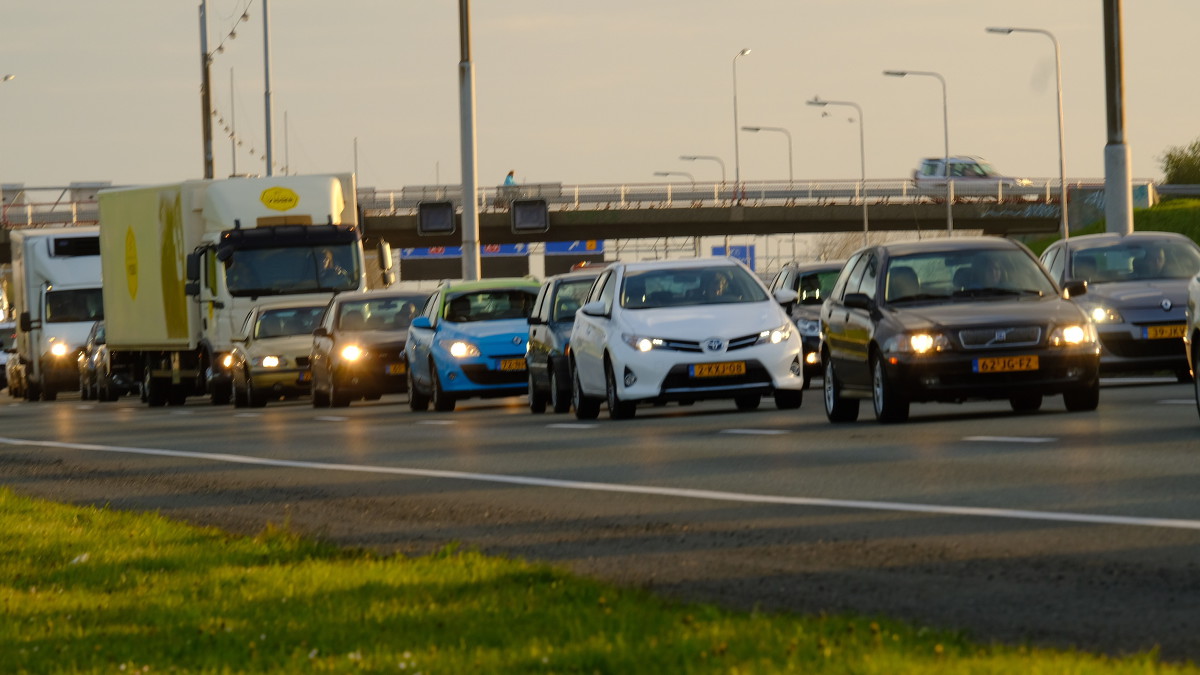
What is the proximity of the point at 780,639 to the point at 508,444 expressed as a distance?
12790 millimetres

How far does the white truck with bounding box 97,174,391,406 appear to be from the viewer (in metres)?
36.0

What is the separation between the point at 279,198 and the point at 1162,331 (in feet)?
53.1

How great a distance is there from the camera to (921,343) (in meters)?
19.3

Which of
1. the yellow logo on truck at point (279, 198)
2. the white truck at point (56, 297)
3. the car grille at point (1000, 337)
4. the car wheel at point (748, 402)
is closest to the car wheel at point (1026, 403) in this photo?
the car grille at point (1000, 337)

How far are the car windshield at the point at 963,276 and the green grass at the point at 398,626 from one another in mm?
9790

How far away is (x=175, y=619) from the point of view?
8.82 meters

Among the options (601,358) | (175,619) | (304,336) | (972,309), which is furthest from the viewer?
(304,336)

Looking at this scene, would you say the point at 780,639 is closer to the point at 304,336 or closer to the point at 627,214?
the point at 304,336

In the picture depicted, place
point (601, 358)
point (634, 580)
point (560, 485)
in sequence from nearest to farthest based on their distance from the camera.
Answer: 1. point (634, 580)
2. point (560, 485)
3. point (601, 358)

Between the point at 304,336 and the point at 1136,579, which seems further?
the point at 304,336

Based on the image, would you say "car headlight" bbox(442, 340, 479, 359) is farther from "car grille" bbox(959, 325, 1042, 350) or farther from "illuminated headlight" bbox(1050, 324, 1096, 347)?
"illuminated headlight" bbox(1050, 324, 1096, 347)

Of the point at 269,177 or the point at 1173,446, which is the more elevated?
the point at 269,177

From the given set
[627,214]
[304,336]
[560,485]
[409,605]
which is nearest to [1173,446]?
[560,485]

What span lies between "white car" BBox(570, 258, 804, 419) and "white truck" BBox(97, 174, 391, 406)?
12375 mm
